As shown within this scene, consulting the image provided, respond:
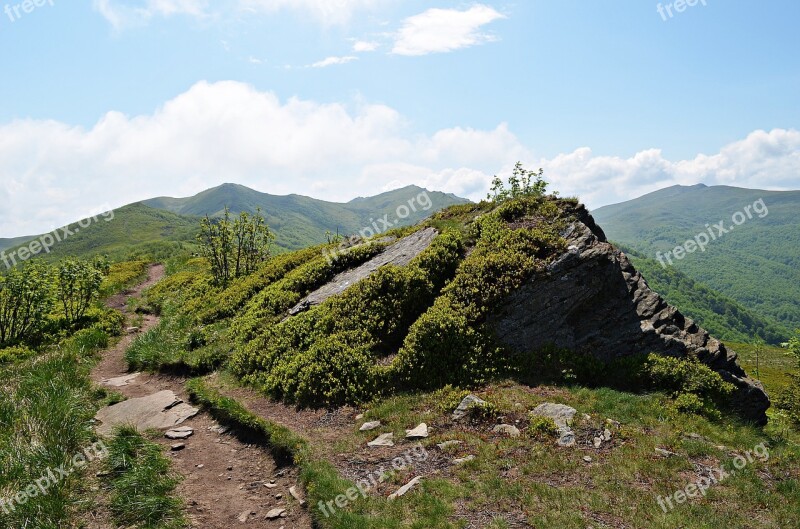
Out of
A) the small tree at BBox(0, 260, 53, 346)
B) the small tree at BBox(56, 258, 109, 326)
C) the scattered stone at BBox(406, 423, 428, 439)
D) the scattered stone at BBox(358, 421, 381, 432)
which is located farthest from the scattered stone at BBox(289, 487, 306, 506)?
the small tree at BBox(56, 258, 109, 326)

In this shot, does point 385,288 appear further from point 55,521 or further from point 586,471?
point 55,521

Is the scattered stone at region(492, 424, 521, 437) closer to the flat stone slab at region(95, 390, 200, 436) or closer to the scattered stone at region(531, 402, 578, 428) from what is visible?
the scattered stone at region(531, 402, 578, 428)

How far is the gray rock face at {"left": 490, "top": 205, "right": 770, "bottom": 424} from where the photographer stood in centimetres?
1653

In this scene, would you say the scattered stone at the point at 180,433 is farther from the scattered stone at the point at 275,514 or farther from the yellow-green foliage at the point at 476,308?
the yellow-green foliage at the point at 476,308

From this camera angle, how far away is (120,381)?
17.0 metres

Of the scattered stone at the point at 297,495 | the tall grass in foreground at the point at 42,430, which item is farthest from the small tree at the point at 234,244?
the scattered stone at the point at 297,495

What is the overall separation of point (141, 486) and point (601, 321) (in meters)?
16.1

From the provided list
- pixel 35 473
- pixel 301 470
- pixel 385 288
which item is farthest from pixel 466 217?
pixel 35 473

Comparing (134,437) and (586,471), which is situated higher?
(134,437)

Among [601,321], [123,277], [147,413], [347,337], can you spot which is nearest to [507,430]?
[347,337]

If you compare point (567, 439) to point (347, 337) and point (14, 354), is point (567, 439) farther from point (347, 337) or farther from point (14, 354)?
point (14, 354)

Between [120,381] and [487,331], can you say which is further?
[120,381]

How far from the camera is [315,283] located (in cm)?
2328

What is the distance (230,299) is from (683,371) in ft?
72.7
